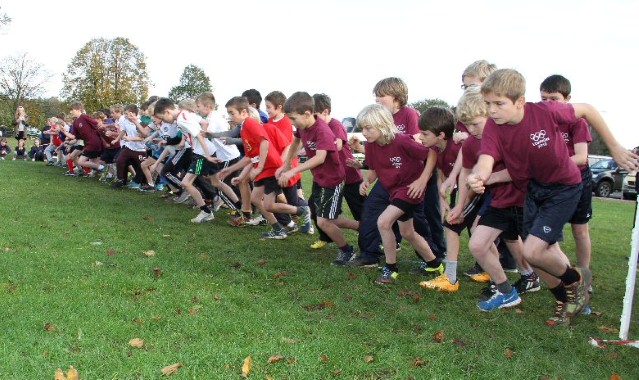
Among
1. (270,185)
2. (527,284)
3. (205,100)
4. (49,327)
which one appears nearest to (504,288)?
(527,284)

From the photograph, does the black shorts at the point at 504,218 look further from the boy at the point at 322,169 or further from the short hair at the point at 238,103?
the short hair at the point at 238,103

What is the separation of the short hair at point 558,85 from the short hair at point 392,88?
1498 millimetres

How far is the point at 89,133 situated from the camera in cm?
1451

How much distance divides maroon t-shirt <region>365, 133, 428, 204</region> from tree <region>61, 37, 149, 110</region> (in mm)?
55907

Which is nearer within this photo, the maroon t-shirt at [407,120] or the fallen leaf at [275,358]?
the fallen leaf at [275,358]

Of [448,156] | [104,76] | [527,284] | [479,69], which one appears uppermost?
[104,76]

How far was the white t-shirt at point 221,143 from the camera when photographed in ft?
31.7

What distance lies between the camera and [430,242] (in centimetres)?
669

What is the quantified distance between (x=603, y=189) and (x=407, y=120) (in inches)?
897

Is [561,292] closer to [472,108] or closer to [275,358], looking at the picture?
[472,108]

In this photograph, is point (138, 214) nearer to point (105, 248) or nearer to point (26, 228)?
point (26, 228)

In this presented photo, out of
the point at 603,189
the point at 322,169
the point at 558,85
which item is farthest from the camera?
the point at 603,189

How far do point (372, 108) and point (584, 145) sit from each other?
77.1 inches

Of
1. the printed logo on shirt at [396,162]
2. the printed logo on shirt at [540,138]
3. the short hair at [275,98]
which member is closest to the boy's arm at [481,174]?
the printed logo on shirt at [540,138]
